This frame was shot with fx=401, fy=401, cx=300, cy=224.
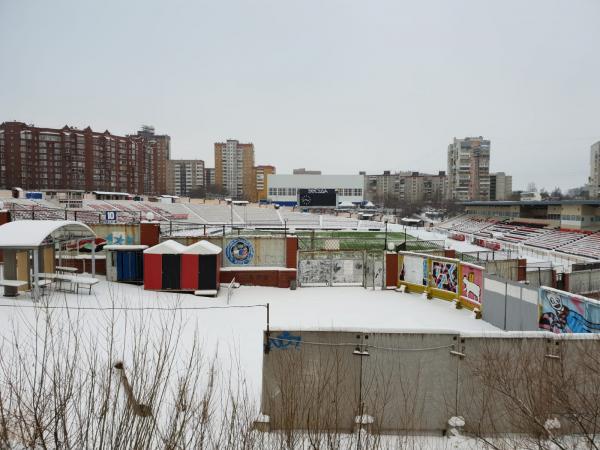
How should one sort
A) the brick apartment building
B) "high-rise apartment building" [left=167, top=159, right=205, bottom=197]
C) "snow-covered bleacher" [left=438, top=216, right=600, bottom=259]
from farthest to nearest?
"high-rise apartment building" [left=167, top=159, right=205, bottom=197], the brick apartment building, "snow-covered bleacher" [left=438, top=216, right=600, bottom=259]

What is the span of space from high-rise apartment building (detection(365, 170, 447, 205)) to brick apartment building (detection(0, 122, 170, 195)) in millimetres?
83632

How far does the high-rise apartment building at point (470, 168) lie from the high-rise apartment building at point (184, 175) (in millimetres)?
95604

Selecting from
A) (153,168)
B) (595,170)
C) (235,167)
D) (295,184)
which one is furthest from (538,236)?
(235,167)

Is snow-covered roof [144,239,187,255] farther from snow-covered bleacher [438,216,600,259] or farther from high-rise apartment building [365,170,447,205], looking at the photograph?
high-rise apartment building [365,170,447,205]

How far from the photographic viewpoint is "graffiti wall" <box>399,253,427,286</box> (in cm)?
1708

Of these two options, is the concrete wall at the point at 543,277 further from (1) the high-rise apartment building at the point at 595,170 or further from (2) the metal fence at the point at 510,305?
(1) the high-rise apartment building at the point at 595,170

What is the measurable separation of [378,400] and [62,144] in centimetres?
11239

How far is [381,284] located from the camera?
18.3 meters

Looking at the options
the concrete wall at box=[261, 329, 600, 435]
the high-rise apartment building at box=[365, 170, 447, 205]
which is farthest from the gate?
the high-rise apartment building at box=[365, 170, 447, 205]

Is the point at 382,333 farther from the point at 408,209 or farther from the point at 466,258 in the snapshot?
the point at 408,209

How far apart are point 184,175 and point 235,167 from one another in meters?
26.1

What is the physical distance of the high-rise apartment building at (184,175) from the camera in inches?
6393

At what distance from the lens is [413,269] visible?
57.5 feet

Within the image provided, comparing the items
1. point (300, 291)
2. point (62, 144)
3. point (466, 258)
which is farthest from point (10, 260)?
point (62, 144)
